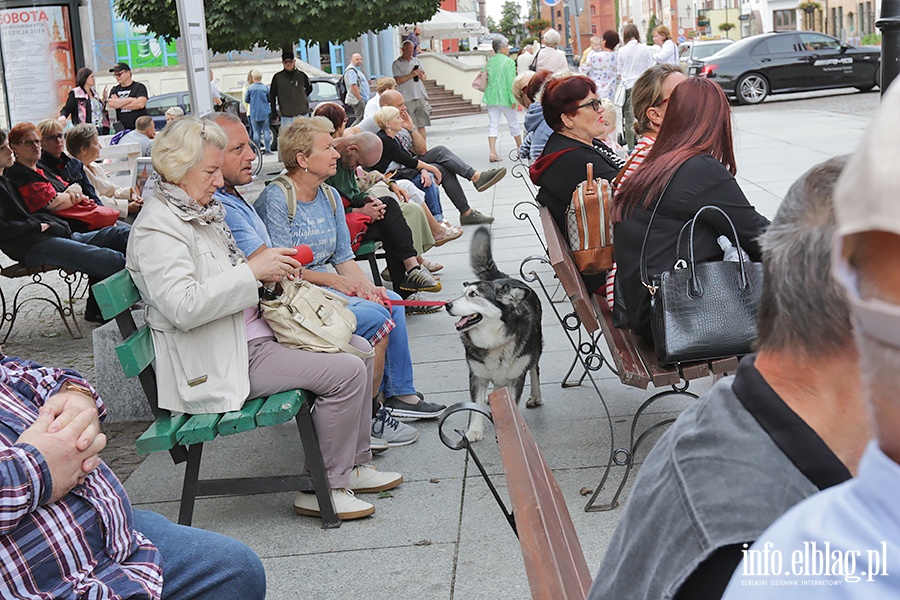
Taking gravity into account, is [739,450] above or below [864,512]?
below

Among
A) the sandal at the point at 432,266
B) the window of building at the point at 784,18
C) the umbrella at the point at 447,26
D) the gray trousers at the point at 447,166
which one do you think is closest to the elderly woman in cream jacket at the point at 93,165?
the sandal at the point at 432,266

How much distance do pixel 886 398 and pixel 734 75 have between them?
2747 centimetres

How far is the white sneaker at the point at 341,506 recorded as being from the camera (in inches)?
169

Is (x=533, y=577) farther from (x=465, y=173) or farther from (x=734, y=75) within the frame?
(x=734, y=75)

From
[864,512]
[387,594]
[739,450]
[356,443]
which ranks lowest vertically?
[387,594]

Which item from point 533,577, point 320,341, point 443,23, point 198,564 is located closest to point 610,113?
point 320,341

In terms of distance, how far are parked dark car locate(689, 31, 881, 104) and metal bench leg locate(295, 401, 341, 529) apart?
941 inches

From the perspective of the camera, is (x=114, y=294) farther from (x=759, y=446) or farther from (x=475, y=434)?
(x=759, y=446)

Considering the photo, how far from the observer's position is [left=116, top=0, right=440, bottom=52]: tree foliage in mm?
14477

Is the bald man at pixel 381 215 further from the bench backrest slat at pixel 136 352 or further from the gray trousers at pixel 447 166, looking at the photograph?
the bench backrest slat at pixel 136 352

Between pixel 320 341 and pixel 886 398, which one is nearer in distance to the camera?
pixel 886 398

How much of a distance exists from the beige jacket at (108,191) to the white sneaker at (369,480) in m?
5.40

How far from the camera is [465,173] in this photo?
36.2 ft

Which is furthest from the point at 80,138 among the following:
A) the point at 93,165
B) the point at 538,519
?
the point at 538,519
